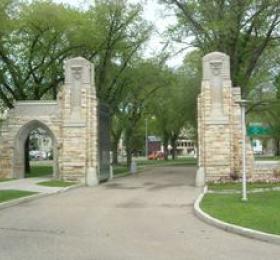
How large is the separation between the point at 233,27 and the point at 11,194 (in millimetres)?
16618

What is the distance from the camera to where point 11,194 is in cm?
2164

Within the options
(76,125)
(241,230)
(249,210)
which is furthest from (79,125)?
(241,230)

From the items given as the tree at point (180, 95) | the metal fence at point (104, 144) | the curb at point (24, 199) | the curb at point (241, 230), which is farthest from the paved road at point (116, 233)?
the tree at point (180, 95)

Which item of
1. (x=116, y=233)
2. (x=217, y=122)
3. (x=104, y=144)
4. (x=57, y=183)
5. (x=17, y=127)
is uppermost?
(x=17, y=127)

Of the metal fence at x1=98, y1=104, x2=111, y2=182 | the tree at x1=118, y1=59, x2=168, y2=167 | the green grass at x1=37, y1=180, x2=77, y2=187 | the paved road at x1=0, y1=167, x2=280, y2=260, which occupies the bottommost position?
the paved road at x1=0, y1=167, x2=280, y2=260

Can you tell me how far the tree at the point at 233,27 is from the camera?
3225cm

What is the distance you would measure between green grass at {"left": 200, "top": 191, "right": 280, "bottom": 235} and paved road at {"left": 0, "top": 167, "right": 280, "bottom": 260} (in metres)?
0.60

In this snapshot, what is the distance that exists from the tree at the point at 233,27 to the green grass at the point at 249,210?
13.9 metres

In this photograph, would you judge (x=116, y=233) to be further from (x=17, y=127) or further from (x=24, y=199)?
(x=17, y=127)

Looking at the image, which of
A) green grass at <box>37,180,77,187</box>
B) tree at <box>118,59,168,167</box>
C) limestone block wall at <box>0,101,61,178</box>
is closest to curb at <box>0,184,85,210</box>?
green grass at <box>37,180,77,187</box>

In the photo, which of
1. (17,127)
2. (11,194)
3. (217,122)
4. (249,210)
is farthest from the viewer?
(17,127)

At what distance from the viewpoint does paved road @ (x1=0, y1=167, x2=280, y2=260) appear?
10336mm

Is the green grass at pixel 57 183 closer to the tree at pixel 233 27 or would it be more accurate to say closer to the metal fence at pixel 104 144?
the metal fence at pixel 104 144

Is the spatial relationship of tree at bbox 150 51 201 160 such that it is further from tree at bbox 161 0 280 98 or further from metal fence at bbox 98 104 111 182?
metal fence at bbox 98 104 111 182
